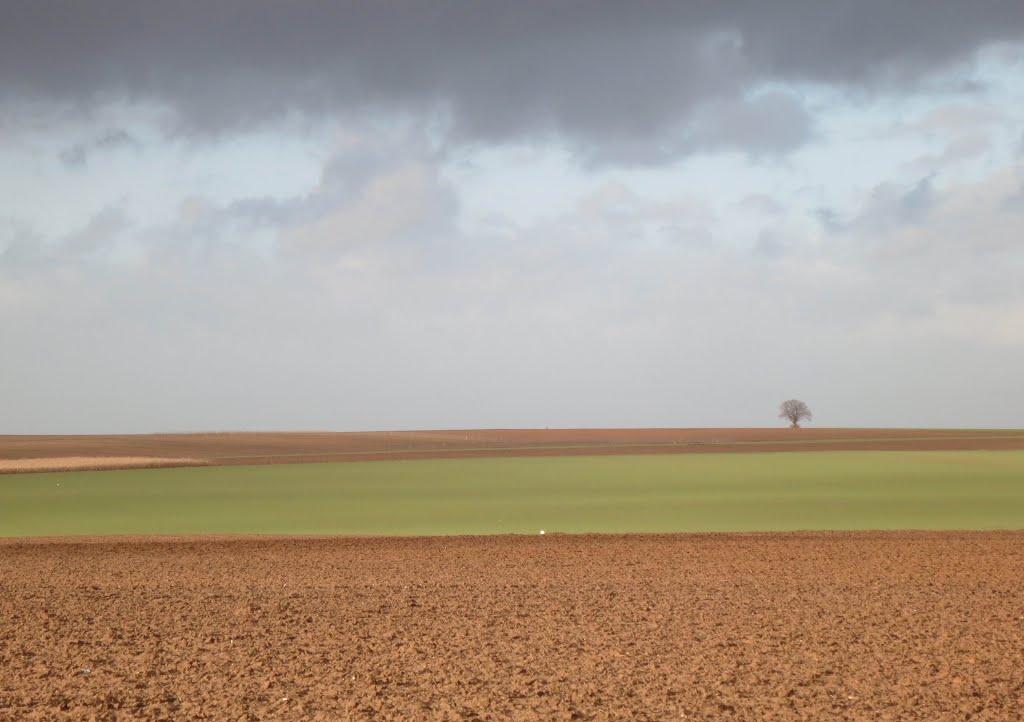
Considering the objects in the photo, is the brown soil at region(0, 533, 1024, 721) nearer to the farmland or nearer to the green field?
the farmland

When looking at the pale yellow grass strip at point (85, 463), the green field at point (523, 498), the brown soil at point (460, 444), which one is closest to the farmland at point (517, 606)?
the green field at point (523, 498)

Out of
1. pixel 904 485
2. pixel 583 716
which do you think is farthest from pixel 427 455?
pixel 583 716

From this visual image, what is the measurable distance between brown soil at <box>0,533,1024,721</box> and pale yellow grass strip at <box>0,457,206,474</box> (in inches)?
1406

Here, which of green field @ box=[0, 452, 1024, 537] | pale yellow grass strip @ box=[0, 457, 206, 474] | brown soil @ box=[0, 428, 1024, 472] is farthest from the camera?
brown soil @ box=[0, 428, 1024, 472]

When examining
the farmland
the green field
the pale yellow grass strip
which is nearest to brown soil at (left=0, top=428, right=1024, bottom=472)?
the pale yellow grass strip

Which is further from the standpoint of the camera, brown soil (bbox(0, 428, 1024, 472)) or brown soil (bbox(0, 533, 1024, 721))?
brown soil (bbox(0, 428, 1024, 472))

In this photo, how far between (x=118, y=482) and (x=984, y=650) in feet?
122

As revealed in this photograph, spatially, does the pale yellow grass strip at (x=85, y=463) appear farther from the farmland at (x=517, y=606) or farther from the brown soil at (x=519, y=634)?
the brown soil at (x=519, y=634)

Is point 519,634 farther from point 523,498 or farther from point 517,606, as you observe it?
point 523,498

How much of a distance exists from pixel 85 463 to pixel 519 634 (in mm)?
49427

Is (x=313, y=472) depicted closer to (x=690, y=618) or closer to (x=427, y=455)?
(x=427, y=455)

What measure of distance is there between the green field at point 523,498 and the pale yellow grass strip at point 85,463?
14.2ft

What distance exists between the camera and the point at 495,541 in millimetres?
20922

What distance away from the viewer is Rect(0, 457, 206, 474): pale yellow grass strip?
172 ft
